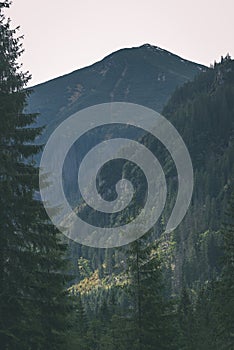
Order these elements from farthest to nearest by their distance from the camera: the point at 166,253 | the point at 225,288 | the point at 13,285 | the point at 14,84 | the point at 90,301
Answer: the point at 166,253 < the point at 90,301 < the point at 225,288 < the point at 14,84 < the point at 13,285

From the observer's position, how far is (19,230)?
19656 mm

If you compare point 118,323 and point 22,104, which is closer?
point 22,104

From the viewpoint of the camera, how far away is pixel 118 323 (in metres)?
26.2

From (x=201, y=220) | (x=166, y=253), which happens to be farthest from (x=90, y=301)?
(x=201, y=220)

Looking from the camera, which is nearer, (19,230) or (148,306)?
(19,230)

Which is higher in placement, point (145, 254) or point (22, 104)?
point (22, 104)

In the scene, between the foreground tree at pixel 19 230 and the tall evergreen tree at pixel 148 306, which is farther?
the tall evergreen tree at pixel 148 306

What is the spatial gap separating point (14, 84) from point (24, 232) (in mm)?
5714

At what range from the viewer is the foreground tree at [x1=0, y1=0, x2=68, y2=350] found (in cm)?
1905

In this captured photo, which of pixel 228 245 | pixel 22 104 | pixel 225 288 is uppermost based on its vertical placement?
pixel 22 104

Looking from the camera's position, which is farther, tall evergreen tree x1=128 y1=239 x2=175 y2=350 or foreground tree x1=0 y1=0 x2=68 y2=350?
tall evergreen tree x1=128 y1=239 x2=175 y2=350

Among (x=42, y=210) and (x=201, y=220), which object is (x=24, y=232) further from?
(x=201, y=220)

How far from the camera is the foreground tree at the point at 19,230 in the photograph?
19.0 meters

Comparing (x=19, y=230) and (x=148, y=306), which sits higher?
(x=19, y=230)
